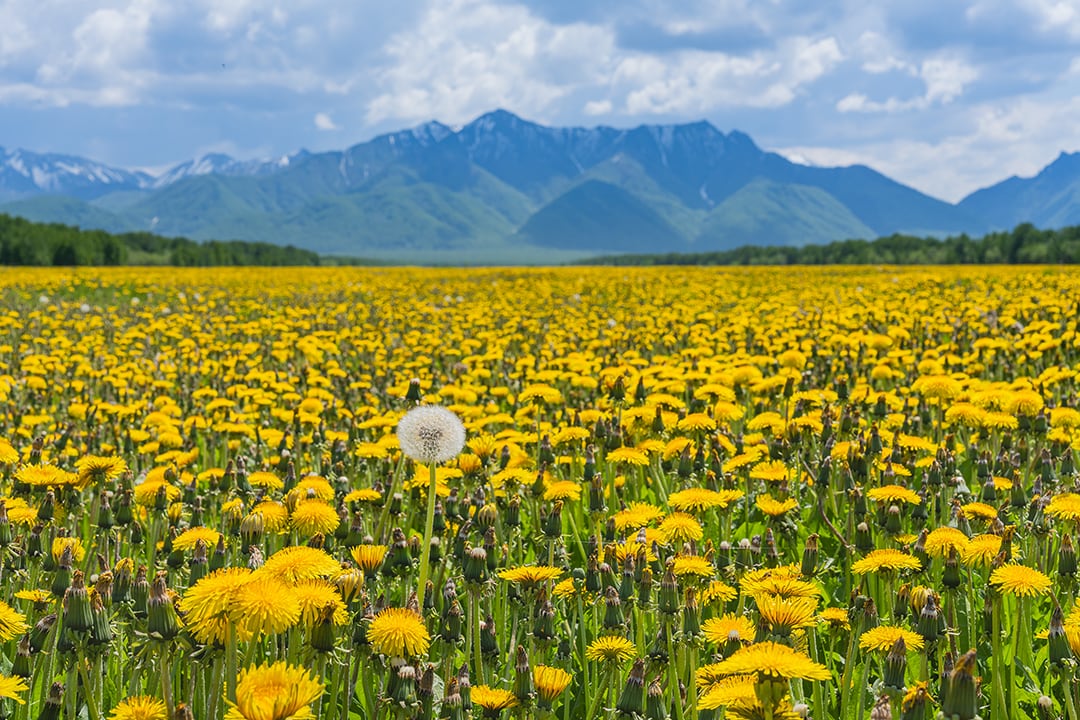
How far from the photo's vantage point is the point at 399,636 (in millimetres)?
2293

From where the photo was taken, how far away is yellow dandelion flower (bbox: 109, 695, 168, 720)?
2064mm

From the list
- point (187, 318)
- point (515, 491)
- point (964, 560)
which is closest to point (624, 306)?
point (187, 318)

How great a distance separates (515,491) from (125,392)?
5.38 metres

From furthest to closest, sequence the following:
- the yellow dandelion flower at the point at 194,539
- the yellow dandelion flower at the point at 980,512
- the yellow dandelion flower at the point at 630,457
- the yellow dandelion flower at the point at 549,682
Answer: the yellow dandelion flower at the point at 630,457 → the yellow dandelion flower at the point at 980,512 → the yellow dandelion flower at the point at 194,539 → the yellow dandelion flower at the point at 549,682

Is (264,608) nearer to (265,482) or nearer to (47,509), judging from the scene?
(47,509)

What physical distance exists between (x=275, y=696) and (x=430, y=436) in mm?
1297

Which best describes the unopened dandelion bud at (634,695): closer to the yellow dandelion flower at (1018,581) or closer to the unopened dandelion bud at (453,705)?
the unopened dandelion bud at (453,705)

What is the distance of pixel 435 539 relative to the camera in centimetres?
358

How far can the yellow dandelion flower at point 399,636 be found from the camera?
2.29 meters

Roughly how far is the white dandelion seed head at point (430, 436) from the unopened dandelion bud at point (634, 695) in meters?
0.94

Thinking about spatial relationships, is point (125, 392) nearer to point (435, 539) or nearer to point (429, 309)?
point (435, 539)

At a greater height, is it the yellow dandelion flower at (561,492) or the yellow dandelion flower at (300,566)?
the yellow dandelion flower at (300,566)

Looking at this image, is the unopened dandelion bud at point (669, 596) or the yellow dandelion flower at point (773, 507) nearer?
the unopened dandelion bud at point (669, 596)

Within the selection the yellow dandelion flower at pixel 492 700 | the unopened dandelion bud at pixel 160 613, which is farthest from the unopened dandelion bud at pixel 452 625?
the unopened dandelion bud at pixel 160 613
